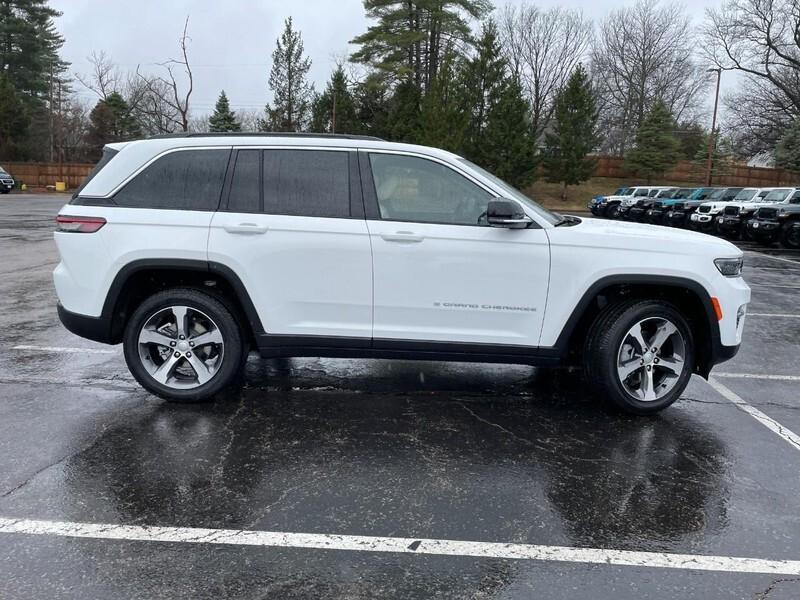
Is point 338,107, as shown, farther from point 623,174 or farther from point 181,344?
point 181,344

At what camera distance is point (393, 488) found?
3486mm

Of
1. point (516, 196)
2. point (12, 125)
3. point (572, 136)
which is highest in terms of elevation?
point (12, 125)

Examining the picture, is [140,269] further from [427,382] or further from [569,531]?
[569,531]

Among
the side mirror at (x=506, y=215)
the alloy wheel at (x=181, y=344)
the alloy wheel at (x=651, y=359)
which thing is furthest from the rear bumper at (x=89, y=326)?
the alloy wheel at (x=651, y=359)

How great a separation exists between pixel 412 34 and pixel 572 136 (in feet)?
40.3

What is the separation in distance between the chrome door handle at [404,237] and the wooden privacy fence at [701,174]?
4648cm

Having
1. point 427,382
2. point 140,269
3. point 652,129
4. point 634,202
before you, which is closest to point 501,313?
point 427,382

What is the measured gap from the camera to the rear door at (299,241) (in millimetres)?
4418

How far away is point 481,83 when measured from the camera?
38625 mm

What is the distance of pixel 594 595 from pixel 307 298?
104 inches

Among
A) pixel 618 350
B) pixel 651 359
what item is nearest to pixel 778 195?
pixel 651 359

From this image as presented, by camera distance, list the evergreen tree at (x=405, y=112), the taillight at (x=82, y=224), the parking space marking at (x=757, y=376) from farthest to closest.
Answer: the evergreen tree at (x=405, y=112), the parking space marking at (x=757, y=376), the taillight at (x=82, y=224)

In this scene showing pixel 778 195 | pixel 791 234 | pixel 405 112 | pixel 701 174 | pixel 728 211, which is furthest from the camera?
pixel 701 174

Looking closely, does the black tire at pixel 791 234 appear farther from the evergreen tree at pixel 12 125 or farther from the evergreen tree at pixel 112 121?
the evergreen tree at pixel 12 125
